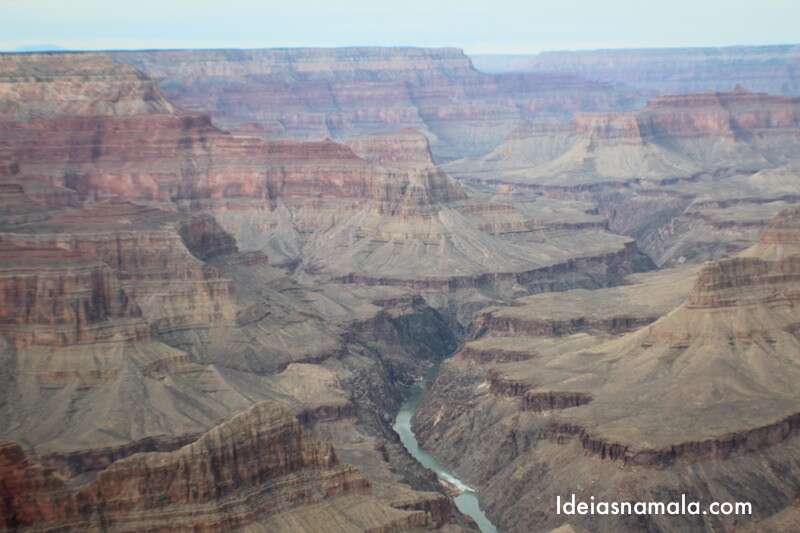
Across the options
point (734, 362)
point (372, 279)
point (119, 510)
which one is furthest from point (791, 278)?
point (119, 510)

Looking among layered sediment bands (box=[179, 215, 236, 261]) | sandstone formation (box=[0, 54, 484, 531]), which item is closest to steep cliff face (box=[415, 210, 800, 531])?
sandstone formation (box=[0, 54, 484, 531])

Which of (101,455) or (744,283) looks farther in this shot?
(744,283)

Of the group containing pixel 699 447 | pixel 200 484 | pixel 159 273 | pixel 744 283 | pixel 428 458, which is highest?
pixel 159 273

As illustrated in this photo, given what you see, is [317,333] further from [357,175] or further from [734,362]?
[357,175]

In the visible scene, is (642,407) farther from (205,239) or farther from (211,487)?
(205,239)

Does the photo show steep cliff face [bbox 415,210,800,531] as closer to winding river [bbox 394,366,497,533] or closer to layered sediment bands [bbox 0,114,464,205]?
winding river [bbox 394,366,497,533]

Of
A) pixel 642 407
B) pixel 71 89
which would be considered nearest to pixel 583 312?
pixel 642 407

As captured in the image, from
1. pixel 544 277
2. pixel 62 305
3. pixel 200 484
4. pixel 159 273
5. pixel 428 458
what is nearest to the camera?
pixel 200 484
